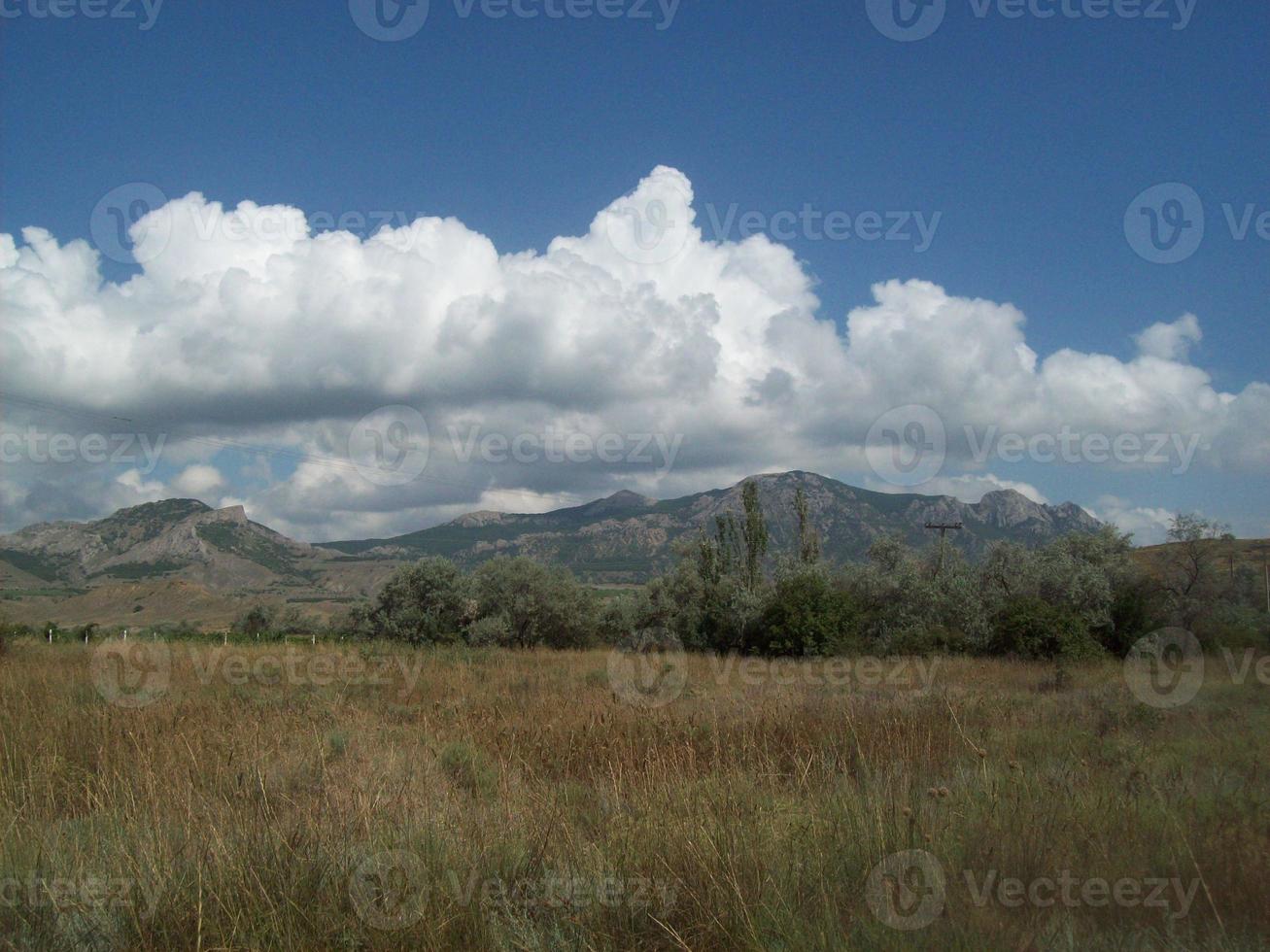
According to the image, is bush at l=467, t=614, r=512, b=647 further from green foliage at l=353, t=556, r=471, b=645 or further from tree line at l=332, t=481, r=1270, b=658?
green foliage at l=353, t=556, r=471, b=645

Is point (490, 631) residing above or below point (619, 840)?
below

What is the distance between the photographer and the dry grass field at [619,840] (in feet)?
11.8

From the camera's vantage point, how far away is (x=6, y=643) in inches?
758

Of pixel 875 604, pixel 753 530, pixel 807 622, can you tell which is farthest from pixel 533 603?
pixel 753 530

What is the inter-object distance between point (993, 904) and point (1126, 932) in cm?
53

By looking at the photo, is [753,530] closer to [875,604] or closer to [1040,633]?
[875,604]

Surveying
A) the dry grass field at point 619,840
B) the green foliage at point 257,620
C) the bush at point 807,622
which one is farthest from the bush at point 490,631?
the green foliage at point 257,620

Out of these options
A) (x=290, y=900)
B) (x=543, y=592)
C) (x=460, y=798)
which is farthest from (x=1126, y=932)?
(x=543, y=592)

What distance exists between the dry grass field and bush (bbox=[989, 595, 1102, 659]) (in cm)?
1673

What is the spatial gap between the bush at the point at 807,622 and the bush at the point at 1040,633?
4593 millimetres

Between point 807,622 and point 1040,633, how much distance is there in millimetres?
7340

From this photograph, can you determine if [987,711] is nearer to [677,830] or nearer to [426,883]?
[677,830]

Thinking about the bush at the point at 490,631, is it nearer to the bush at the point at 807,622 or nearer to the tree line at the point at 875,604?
the tree line at the point at 875,604

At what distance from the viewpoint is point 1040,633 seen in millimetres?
24266
